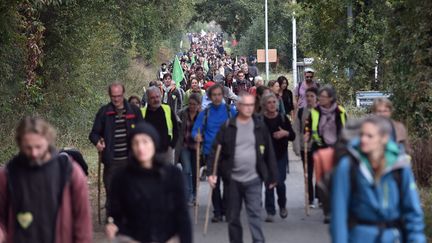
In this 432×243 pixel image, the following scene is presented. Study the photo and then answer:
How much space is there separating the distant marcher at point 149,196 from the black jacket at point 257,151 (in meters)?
3.38

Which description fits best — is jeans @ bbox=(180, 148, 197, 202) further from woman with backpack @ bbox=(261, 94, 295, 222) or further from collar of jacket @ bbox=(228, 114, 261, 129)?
collar of jacket @ bbox=(228, 114, 261, 129)

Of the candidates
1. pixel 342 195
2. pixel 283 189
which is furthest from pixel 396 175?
pixel 283 189

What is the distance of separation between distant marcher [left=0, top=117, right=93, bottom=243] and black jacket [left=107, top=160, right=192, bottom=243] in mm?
300

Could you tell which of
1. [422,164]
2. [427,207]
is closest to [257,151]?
[427,207]

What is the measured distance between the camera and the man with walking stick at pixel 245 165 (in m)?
9.89

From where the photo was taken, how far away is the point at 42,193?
6.56 metres

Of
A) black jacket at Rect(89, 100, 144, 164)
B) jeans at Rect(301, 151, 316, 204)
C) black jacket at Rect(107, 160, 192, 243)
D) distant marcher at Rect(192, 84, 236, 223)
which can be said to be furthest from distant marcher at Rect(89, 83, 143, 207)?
black jacket at Rect(107, 160, 192, 243)

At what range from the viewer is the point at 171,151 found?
13.2 meters

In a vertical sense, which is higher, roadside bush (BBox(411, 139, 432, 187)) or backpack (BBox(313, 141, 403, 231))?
backpack (BBox(313, 141, 403, 231))

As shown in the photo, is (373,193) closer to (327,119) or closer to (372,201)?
(372,201)

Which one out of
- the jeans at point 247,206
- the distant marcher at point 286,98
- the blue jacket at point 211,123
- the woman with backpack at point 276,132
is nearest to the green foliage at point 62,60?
the distant marcher at point 286,98

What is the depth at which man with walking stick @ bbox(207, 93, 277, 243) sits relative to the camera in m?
9.89

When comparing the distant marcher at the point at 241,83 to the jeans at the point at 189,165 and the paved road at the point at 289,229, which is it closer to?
the paved road at the point at 289,229

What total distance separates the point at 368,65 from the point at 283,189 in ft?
46.0
